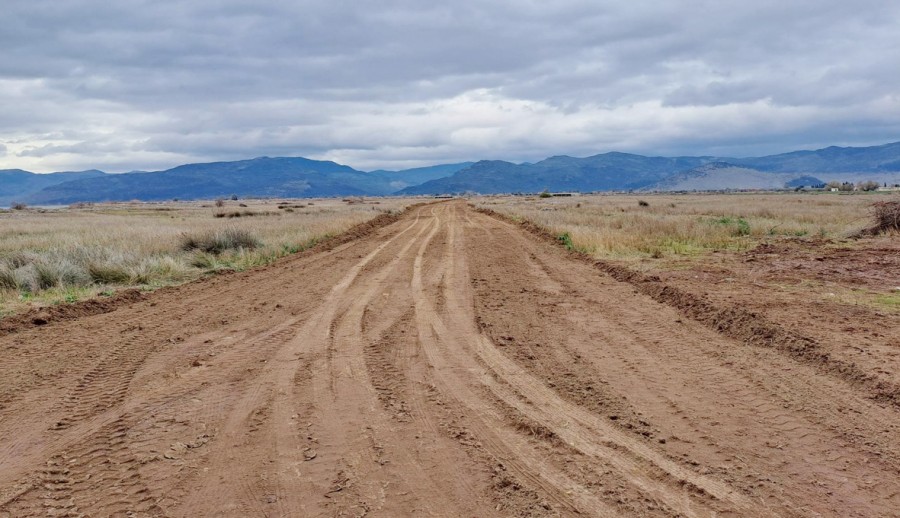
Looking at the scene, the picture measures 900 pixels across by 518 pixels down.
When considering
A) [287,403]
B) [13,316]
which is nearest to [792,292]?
[287,403]

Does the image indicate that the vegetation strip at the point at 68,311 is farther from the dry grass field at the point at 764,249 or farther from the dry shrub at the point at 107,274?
the dry grass field at the point at 764,249

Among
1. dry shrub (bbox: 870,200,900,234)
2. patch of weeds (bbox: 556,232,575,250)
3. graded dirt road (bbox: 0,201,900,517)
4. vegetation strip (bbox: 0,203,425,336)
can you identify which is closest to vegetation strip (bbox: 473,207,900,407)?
graded dirt road (bbox: 0,201,900,517)

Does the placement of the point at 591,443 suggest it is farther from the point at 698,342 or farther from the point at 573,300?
the point at 573,300

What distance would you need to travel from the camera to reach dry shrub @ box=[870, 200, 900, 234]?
21672mm

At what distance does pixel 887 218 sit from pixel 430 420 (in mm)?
23523

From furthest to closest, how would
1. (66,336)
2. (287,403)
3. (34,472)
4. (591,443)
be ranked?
(66,336) < (287,403) < (591,443) < (34,472)

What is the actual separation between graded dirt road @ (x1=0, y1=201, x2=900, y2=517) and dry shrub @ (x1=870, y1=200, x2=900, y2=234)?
58.1 ft

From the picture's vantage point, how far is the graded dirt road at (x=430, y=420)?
155 inches

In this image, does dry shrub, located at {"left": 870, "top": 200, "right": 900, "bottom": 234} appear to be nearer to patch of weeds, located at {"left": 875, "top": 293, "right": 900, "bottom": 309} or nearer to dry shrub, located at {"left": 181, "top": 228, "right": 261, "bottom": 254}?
patch of weeds, located at {"left": 875, "top": 293, "right": 900, "bottom": 309}

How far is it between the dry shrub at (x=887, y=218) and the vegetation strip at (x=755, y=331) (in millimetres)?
14659

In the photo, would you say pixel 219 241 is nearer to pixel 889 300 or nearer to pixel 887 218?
pixel 889 300

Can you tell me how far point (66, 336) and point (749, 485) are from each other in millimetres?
8448

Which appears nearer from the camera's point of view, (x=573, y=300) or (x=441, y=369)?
(x=441, y=369)

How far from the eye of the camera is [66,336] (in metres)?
8.24
